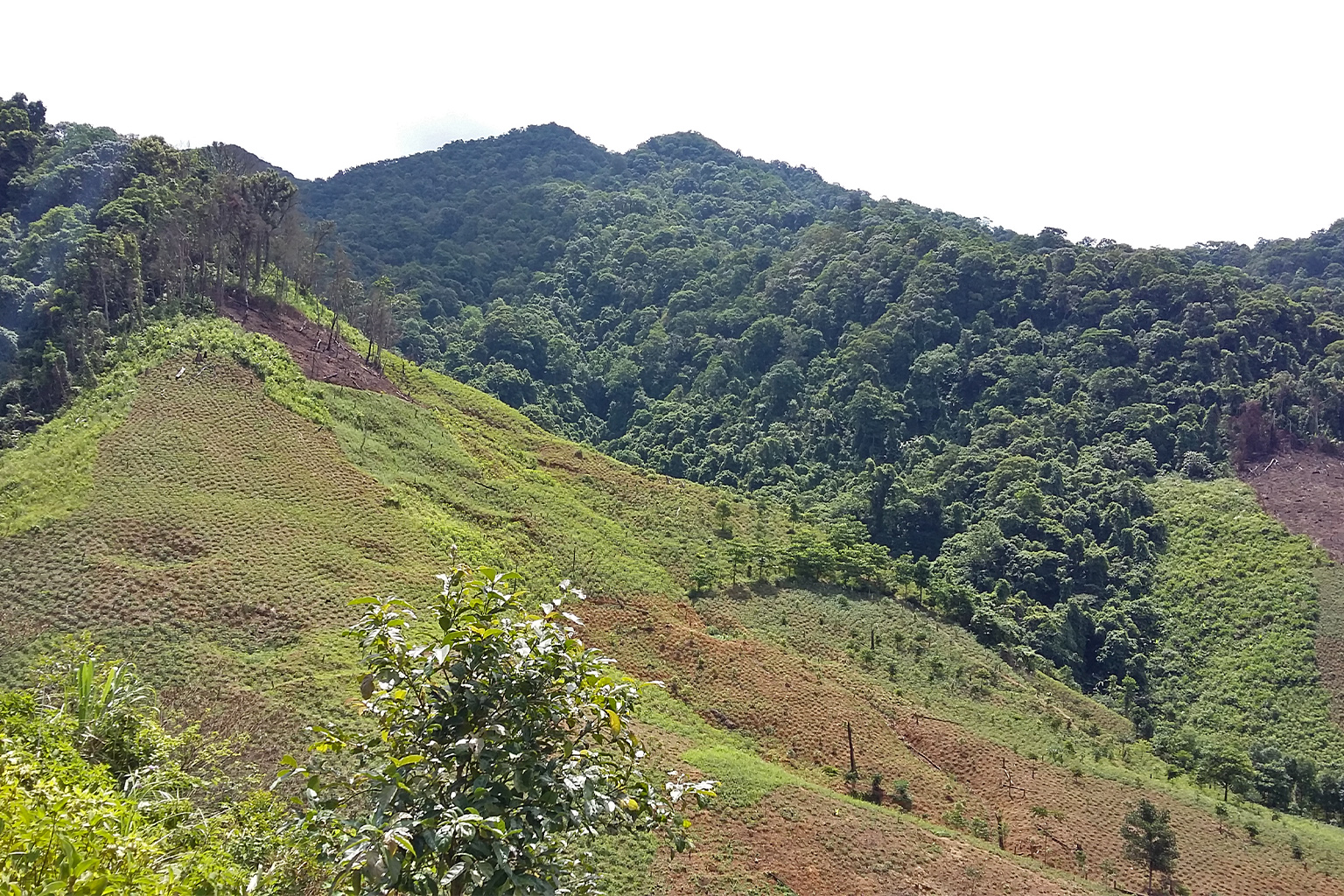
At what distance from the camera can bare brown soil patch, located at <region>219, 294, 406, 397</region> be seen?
38062 millimetres

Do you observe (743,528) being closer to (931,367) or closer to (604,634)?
(604,634)

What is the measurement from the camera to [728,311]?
7950cm

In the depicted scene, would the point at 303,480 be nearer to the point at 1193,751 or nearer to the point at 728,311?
Result: the point at 1193,751

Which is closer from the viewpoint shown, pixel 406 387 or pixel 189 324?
pixel 189 324

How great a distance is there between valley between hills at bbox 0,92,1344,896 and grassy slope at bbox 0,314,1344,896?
16 centimetres

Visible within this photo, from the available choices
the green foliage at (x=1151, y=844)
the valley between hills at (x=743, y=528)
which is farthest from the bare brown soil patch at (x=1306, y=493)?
the green foliage at (x=1151, y=844)

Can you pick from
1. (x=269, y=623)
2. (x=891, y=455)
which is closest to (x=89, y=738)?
(x=269, y=623)

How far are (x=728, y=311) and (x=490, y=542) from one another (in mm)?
53807

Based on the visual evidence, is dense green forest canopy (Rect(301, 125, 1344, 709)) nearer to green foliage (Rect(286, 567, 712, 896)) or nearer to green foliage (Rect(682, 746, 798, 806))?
green foliage (Rect(682, 746, 798, 806))

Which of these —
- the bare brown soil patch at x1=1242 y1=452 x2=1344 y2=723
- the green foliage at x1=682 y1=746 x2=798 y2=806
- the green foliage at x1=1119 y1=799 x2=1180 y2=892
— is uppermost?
the bare brown soil patch at x1=1242 y1=452 x2=1344 y2=723

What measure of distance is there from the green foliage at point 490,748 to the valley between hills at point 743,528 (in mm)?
348

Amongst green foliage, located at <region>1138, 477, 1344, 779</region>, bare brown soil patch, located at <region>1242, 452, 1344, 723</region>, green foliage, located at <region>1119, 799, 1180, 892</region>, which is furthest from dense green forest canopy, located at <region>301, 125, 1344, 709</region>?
green foliage, located at <region>1119, 799, 1180, 892</region>

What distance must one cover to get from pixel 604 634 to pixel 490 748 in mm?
23796

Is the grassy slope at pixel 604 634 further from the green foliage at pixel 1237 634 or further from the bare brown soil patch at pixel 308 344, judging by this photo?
the green foliage at pixel 1237 634
